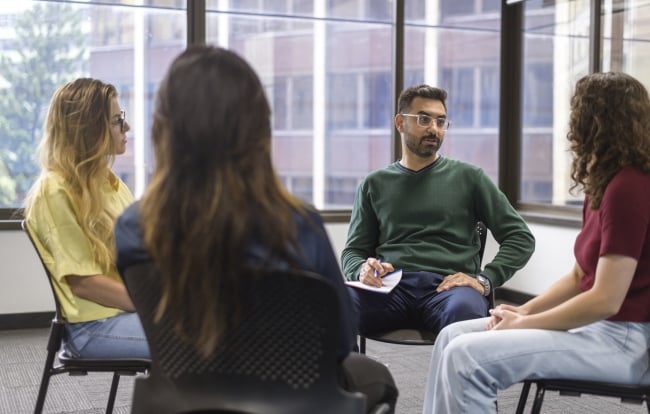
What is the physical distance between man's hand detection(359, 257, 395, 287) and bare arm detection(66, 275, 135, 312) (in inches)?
30.7

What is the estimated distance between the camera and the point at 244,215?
1.15m

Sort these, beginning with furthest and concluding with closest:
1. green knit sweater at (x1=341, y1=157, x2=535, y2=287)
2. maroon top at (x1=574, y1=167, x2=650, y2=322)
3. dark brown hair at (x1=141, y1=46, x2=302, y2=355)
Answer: green knit sweater at (x1=341, y1=157, x2=535, y2=287) < maroon top at (x1=574, y1=167, x2=650, y2=322) < dark brown hair at (x1=141, y1=46, x2=302, y2=355)

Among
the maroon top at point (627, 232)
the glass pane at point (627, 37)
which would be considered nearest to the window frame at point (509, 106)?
the glass pane at point (627, 37)

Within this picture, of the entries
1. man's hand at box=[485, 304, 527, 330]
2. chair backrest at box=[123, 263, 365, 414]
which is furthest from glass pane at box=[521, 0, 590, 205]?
chair backrest at box=[123, 263, 365, 414]

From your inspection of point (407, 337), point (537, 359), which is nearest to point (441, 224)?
point (407, 337)

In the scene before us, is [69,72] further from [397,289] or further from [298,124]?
[397,289]

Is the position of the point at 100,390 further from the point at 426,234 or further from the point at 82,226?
the point at 426,234

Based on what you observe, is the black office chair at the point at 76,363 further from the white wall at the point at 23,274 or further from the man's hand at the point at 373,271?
the white wall at the point at 23,274

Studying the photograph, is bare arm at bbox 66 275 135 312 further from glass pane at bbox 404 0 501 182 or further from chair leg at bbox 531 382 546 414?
glass pane at bbox 404 0 501 182

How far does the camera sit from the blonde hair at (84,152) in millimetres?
1948

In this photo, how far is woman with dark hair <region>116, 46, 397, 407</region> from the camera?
1.15 m

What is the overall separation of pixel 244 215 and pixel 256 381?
0.27 m

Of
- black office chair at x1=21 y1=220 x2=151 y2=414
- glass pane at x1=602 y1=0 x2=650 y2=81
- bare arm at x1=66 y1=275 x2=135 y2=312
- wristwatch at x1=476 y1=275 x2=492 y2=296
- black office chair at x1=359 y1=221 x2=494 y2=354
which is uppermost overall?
glass pane at x1=602 y1=0 x2=650 y2=81

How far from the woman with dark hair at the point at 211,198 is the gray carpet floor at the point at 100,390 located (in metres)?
1.76
